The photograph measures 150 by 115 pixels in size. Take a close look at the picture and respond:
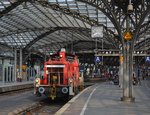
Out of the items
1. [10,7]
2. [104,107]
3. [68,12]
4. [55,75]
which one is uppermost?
[10,7]

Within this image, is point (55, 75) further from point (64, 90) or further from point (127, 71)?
point (127, 71)

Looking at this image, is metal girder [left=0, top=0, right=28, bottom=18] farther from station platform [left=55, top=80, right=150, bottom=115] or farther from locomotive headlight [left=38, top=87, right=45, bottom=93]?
station platform [left=55, top=80, right=150, bottom=115]

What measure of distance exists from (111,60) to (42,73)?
83599 millimetres

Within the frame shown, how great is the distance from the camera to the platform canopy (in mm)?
53250

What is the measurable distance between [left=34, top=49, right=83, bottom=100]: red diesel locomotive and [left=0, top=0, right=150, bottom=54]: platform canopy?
15.7ft

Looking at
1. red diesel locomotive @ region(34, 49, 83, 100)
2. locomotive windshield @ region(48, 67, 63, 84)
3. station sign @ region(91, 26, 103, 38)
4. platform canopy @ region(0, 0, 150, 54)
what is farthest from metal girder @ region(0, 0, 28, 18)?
locomotive windshield @ region(48, 67, 63, 84)

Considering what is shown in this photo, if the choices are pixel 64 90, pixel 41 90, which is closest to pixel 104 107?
pixel 64 90

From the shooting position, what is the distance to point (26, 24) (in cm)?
7038

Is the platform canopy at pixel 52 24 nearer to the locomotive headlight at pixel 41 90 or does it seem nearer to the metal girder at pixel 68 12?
the metal girder at pixel 68 12

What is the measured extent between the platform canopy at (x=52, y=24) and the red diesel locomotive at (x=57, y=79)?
4778 mm

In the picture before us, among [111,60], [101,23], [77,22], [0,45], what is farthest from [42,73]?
[111,60]


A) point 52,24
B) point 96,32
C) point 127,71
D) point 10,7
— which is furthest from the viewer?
point 52,24

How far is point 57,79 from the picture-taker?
30.8m

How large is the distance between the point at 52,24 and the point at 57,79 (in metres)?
40.6
